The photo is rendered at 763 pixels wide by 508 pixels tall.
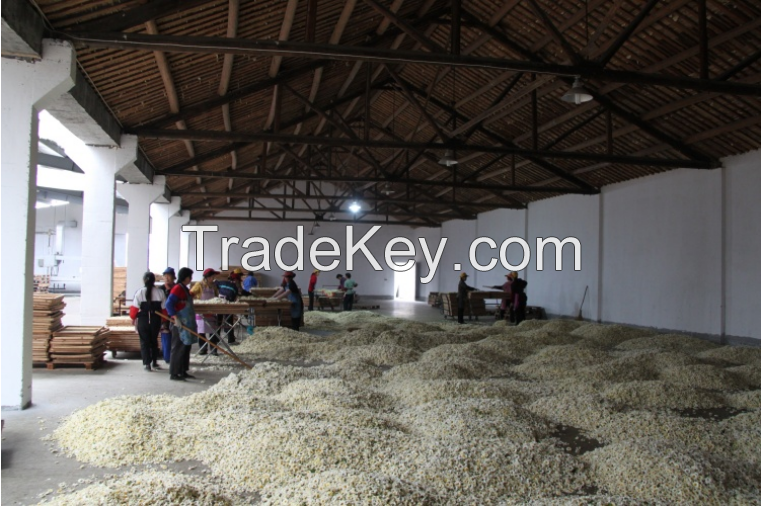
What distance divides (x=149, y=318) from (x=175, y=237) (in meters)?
14.5

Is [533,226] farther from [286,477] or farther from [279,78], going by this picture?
[286,477]

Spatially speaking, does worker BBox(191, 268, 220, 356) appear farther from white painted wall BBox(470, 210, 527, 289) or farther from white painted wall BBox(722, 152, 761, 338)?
white painted wall BBox(470, 210, 527, 289)

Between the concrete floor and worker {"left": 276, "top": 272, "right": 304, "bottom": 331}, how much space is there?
3.80m

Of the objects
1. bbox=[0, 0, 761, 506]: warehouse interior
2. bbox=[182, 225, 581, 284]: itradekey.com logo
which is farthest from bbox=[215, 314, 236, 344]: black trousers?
bbox=[182, 225, 581, 284]: itradekey.com logo

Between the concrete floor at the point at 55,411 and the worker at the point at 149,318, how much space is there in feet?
0.83

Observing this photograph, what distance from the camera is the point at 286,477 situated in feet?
13.6

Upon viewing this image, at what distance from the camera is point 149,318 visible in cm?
859

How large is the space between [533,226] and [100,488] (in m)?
A: 19.0

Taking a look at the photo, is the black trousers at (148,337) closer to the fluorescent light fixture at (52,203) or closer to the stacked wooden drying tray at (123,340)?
the stacked wooden drying tray at (123,340)

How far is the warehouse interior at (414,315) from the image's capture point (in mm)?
4387

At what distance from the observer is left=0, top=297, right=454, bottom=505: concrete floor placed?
13.6 ft

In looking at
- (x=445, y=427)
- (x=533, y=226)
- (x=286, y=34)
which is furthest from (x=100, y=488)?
(x=533, y=226)

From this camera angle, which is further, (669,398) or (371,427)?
(669,398)

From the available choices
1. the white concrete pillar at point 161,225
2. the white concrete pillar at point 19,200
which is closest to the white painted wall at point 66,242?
the white concrete pillar at point 161,225
